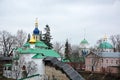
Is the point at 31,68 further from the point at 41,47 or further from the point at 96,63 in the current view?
the point at 96,63

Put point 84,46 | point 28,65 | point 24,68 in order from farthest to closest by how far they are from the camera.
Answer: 1. point 84,46
2. point 24,68
3. point 28,65

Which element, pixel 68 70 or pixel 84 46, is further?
pixel 84 46

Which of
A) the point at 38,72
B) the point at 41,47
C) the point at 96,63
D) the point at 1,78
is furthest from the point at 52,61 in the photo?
the point at 96,63

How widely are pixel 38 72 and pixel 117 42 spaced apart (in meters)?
40.0

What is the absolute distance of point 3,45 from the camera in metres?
51.2

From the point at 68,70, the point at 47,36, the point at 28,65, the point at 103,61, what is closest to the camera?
the point at 68,70

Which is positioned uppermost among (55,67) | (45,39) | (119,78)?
(45,39)

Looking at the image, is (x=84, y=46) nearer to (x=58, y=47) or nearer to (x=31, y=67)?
(x=58, y=47)

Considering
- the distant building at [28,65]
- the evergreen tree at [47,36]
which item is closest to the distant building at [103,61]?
the evergreen tree at [47,36]

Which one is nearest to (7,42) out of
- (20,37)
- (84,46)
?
(20,37)

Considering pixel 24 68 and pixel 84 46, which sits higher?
pixel 84 46

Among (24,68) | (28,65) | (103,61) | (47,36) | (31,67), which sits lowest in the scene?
(103,61)

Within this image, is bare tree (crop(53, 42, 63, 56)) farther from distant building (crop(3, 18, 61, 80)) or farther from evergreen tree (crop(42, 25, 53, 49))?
distant building (crop(3, 18, 61, 80))

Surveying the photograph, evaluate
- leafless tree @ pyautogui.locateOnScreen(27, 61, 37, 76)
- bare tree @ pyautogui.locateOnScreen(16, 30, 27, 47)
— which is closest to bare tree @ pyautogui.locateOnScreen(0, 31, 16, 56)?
bare tree @ pyautogui.locateOnScreen(16, 30, 27, 47)
